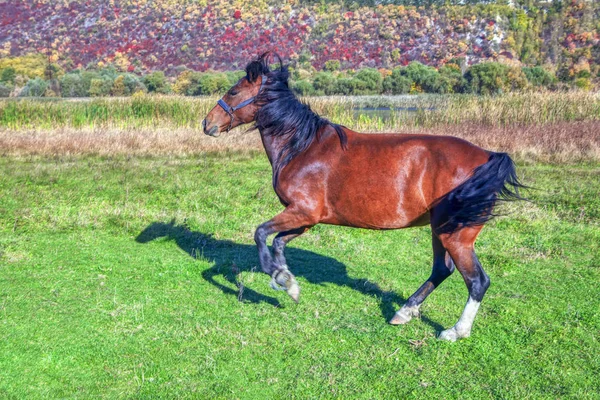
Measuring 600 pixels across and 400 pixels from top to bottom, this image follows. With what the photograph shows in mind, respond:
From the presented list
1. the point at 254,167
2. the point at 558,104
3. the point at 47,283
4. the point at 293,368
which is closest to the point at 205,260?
the point at 47,283

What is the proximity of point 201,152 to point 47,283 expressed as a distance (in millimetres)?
10593

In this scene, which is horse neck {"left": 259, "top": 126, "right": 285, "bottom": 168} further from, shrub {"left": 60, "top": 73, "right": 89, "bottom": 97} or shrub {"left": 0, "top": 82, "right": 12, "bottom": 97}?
shrub {"left": 60, "top": 73, "right": 89, "bottom": 97}

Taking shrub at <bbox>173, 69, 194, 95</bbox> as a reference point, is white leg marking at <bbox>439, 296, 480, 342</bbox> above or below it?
above

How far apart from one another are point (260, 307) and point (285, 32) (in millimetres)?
55393

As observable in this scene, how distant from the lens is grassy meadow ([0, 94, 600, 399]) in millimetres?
4746

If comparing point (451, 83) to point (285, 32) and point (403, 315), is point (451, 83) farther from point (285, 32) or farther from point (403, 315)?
point (403, 315)

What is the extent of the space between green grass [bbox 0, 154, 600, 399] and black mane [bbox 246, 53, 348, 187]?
5.29 ft

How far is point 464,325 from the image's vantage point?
17.6 feet

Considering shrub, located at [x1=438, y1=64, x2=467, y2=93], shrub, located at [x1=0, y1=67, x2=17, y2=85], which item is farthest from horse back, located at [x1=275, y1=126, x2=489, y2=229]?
shrub, located at [x1=0, y1=67, x2=17, y2=85]

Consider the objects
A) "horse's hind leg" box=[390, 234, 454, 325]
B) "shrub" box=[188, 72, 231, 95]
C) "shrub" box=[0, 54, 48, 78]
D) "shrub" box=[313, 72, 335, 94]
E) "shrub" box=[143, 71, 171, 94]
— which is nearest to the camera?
"horse's hind leg" box=[390, 234, 454, 325]

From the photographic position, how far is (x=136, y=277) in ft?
23.6

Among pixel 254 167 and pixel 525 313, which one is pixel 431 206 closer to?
pixel 525 313

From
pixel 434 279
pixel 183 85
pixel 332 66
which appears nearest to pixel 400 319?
pixel 434 279

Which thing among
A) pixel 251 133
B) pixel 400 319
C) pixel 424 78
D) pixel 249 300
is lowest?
pixel 424 78
